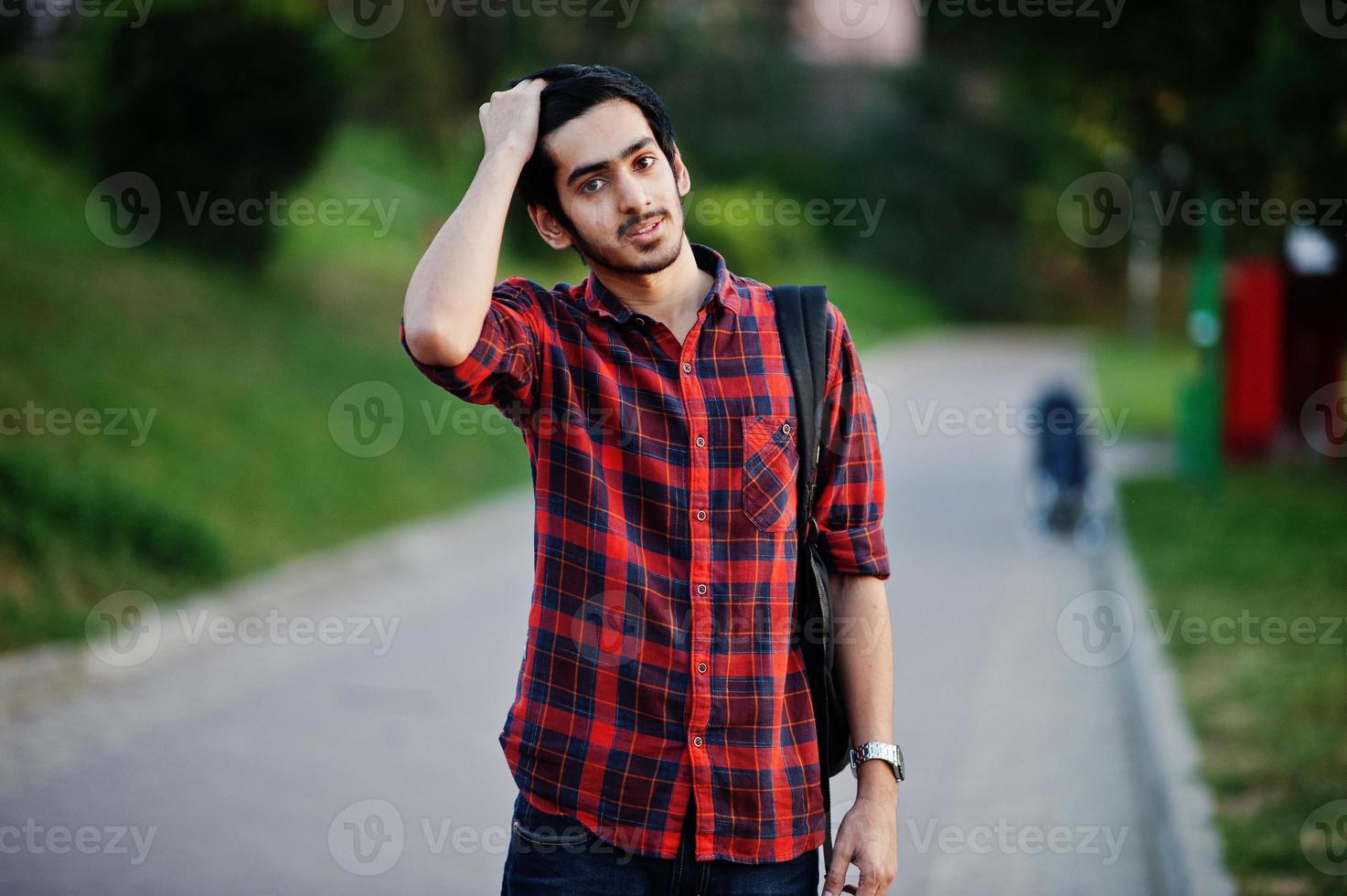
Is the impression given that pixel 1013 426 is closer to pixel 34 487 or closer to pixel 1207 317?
pixel 1207 317

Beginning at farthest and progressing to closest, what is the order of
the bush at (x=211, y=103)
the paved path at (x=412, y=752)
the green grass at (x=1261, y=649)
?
1. the bush at (x=211, y=103)
2. the paved path at (x=412, y=752)
3. the green grass at (x=1261, y=649)

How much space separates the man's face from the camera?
222cm

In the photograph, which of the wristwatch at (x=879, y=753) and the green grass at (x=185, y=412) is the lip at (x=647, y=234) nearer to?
the wristwatch at (x=879, y=753)

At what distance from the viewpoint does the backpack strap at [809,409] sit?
7.38ft

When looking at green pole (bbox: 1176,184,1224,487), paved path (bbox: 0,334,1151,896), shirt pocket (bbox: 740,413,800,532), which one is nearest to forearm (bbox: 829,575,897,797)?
shirt pocket (bbox: 740,413,800,532)

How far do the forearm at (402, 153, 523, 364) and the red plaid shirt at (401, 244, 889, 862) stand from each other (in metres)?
0.05

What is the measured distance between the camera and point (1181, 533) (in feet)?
37.7

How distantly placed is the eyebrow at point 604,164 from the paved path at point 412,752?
357cm

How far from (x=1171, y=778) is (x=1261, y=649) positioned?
7.18 feet

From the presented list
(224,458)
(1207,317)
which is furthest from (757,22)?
(224,458)

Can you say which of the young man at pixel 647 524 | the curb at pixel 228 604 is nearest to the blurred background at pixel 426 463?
the curb at pixel 228 604

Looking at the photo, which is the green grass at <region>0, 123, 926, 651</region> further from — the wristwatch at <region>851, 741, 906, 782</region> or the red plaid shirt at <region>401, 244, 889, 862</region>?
the wristwatch at <region>851, 741, 906, 782</region>

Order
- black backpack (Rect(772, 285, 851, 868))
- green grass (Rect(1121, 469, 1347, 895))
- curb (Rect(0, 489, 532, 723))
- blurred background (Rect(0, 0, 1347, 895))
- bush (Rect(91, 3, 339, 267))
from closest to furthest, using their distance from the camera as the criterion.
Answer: black backpack (Rect(772, 285, 851, 868)) < green grass (Rect(1121, 469, 1347, 895)) < blurred background (Rect(0, 0, 1347, 895)) < curb (Rect(0, 489, 532, 723)) < bush (Rect(91, 3, 339, 267))

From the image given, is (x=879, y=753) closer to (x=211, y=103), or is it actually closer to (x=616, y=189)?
(x=616, y=189)
